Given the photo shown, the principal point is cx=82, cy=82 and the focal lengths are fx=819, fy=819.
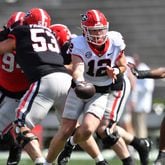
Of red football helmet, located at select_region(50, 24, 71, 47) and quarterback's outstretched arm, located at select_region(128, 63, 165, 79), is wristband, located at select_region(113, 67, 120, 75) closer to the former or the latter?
quarterback's outstretched arm, located at select_region(128, 63, 165, 79)

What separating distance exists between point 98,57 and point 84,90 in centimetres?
52

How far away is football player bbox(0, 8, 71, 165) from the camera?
7.55m

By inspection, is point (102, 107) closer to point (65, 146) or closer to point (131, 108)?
point (65, 146)

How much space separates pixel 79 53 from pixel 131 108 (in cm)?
559

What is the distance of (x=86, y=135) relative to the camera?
7484 millimetres

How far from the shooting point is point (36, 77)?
7.62 m

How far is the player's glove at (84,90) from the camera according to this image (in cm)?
725

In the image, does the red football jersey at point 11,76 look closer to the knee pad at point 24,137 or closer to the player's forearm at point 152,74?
the knee pad at point 24,137

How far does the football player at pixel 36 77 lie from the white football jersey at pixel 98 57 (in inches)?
8.8

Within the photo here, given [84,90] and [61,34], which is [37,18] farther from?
[84,90]

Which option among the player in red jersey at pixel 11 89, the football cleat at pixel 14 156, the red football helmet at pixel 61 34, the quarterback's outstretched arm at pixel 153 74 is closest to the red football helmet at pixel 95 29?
the quarterback's outstretched arm at pixel 153 74

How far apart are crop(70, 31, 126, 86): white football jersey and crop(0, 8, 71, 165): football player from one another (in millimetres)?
223

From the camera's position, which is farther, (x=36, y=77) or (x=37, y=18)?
(x=37, y=18)

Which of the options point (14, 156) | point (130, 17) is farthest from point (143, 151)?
point (130, 17)
